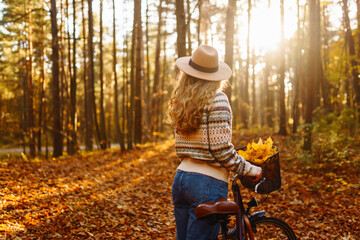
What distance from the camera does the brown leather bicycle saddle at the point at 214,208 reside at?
244 cm

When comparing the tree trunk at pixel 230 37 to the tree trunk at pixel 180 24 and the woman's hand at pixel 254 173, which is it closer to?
the tree trunk at pixel 180 24

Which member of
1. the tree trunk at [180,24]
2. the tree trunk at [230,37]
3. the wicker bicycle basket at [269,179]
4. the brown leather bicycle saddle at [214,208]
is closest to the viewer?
the brown leather bicycle saddle at [214,208]

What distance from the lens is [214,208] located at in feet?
8.09

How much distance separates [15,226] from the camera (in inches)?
205

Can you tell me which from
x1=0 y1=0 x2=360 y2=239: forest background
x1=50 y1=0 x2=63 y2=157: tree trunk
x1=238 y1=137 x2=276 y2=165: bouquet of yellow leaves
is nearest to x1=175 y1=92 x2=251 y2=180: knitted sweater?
x1=238 y1=137 x2=276 y2=165: bouquet of yellow leaves

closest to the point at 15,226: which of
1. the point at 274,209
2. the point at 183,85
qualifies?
the point at 183,85

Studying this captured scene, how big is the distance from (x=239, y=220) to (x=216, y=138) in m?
0.95

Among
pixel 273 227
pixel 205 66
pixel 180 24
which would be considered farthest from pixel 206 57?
pixel 180 24

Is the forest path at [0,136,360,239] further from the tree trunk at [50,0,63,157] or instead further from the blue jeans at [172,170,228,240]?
the tree trunk at [50,0,63,157]

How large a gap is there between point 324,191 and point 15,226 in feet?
23.4

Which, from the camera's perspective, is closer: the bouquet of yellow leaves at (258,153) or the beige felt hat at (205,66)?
the beige felt hat at (205,66)

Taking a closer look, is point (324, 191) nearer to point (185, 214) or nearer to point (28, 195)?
point (185, 214)

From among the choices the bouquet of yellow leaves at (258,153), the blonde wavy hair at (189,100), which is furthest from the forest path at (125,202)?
the blonde wavy hair at (189,100)

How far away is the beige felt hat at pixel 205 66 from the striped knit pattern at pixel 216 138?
203 millimetres
